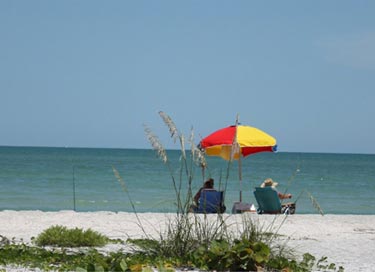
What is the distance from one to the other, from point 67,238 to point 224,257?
2371mm

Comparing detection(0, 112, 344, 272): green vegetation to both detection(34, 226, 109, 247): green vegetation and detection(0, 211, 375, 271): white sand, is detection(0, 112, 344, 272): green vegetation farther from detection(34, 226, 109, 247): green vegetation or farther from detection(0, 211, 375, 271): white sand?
detection(34, 226, 109, 247): green vegetation

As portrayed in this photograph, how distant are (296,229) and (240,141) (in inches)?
91.6

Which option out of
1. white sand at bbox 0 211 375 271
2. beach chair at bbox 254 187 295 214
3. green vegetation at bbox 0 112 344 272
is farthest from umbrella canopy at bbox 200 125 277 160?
green vegetation at bbox 0 112 344 272

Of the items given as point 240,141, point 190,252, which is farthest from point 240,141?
point 190,252

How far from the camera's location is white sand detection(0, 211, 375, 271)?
7.98 meters

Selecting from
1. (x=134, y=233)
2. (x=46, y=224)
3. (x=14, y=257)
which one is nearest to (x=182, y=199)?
(x=14, y=257)

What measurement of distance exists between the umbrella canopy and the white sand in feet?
4.28

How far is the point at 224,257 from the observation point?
19.9 ft

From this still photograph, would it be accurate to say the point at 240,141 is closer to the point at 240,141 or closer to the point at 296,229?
the point at 240,141

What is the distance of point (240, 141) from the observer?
41.4 feet

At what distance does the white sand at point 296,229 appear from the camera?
26.2 feet

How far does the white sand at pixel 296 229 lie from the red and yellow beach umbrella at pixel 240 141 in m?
1.30

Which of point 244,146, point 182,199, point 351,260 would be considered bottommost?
point 351,260

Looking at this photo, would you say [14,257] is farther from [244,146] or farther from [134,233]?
[244,146]
